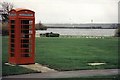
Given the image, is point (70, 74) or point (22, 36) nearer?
point (70, 74)

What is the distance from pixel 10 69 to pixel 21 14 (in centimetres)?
273

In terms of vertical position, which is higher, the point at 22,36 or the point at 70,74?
the point at 22,36

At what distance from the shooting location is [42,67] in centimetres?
1427

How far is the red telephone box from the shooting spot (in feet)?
49.4

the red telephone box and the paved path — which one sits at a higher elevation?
the red telephone box

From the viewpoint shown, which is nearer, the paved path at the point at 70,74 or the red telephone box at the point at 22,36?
the paved path at the point at 70,74

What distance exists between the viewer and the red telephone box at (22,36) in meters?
15.1

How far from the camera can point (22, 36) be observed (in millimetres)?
15242

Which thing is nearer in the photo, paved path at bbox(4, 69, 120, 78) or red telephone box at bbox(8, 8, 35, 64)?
paved path at bbox(4, 69, 120, 78)

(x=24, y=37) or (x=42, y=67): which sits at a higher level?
(x=24, y=37)

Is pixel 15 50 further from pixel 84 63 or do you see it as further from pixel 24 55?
pixel 84 63

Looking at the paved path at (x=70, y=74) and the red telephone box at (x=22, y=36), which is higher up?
the red telephone box at (x=22, y=36)

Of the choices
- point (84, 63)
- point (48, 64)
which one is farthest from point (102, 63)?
point (48, 64)

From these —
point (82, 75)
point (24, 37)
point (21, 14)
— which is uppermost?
point (21, 14)
